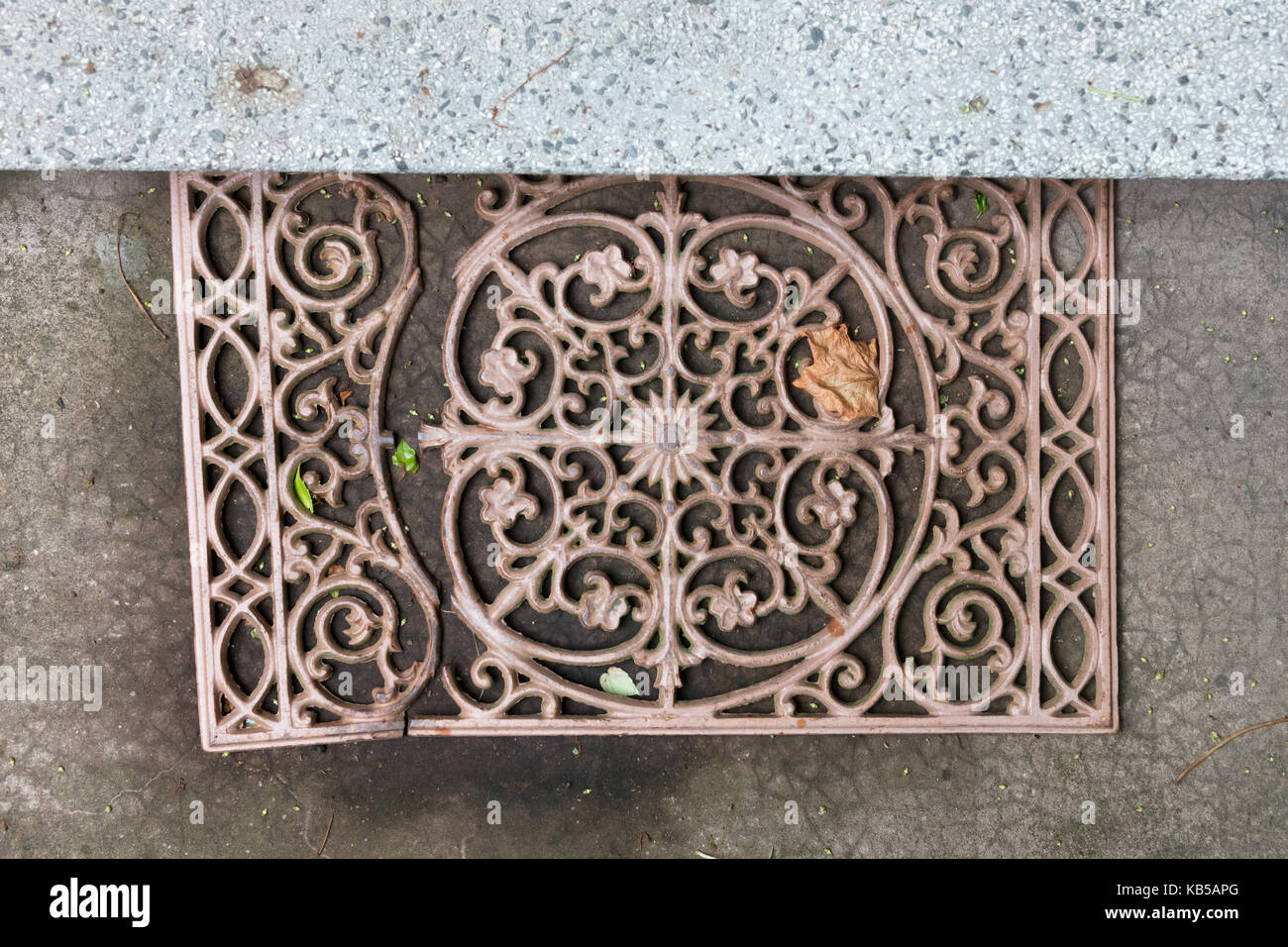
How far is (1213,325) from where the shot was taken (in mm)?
2383

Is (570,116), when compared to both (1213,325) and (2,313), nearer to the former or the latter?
(2,313)

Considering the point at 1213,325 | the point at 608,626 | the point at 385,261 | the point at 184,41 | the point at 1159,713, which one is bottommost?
the point at 1159,713

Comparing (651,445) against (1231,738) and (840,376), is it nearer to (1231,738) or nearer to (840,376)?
(840,376)

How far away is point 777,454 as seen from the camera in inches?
91.0

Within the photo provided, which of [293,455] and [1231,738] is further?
[1231,738]

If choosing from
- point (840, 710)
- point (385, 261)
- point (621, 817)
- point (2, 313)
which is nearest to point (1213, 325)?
point (840, 710)

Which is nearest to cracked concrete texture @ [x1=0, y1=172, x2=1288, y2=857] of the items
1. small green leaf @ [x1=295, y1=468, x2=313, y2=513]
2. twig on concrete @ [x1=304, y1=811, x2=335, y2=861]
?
twig on concrete @ [x1=304, y1=811, x2=335, y2=861]

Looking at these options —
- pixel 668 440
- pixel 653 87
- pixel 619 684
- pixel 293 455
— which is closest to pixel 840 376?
pixel 668 440

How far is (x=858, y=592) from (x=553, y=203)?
160 centimetres

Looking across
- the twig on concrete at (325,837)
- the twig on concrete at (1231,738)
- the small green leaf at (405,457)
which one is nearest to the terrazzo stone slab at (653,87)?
the small green leaf at (405,457)

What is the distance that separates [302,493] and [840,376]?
69.9 inches

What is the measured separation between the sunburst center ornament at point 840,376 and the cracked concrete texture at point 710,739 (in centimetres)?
86

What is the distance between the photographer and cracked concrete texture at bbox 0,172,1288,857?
7.82ft

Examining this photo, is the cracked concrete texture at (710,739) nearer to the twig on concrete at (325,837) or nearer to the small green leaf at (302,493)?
the twig on concrete at (325,837)
